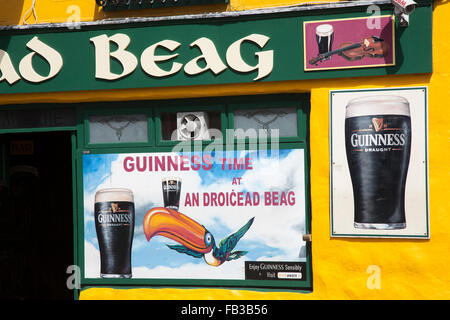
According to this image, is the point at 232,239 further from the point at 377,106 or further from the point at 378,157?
the point at 377,106

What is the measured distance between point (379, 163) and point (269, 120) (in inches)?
56.8

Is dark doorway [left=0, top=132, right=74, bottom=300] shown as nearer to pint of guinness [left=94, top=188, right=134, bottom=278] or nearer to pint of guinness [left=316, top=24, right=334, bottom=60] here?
pint of guinness [left=94, top=188, right=134, bottom=278]

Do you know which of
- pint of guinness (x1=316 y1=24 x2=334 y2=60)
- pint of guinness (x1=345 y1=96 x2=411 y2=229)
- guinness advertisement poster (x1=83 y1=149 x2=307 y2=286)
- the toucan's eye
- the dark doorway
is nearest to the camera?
pint of guinness (x1=345 y1=96 x2=411 y2=229)

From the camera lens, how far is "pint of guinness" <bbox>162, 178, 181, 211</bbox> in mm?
6748

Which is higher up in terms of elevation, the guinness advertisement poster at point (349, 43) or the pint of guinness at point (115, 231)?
the guinness advertisement poster at point (349, 43)

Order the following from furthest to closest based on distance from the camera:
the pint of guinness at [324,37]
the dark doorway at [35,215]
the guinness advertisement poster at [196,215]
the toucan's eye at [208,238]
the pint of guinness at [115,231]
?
the dark doorway at [35,215] → the pint of guinness at [115,231] → the toucan's eye at [208,238] → the guinness advertisement poster at [196,215] → the pint of guinness at [324,37]

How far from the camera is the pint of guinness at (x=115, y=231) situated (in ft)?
22.5

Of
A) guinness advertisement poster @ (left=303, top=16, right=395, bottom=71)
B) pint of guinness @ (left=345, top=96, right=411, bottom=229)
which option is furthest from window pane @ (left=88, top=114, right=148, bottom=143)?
pint of guinness @ (left=345, top=96, right=411, bottom=229)

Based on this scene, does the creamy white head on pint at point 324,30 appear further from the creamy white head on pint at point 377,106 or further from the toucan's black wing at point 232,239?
the toucan's black wing at point 232,239

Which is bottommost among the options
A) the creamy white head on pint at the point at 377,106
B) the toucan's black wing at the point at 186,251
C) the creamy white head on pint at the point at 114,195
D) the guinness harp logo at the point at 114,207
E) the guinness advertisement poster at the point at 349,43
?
the toucan's black wing at the point at 186,251

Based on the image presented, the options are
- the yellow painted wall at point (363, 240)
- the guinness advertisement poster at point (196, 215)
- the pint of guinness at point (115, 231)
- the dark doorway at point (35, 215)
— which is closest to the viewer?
the yellow painted wall at point (363, 240)

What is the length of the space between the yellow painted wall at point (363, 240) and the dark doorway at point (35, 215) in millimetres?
2728

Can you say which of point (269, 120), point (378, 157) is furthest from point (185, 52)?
point (378, 157)

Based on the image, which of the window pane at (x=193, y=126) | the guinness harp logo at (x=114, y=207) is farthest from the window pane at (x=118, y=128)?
the guinness harp logo at (x=114, y=207)
